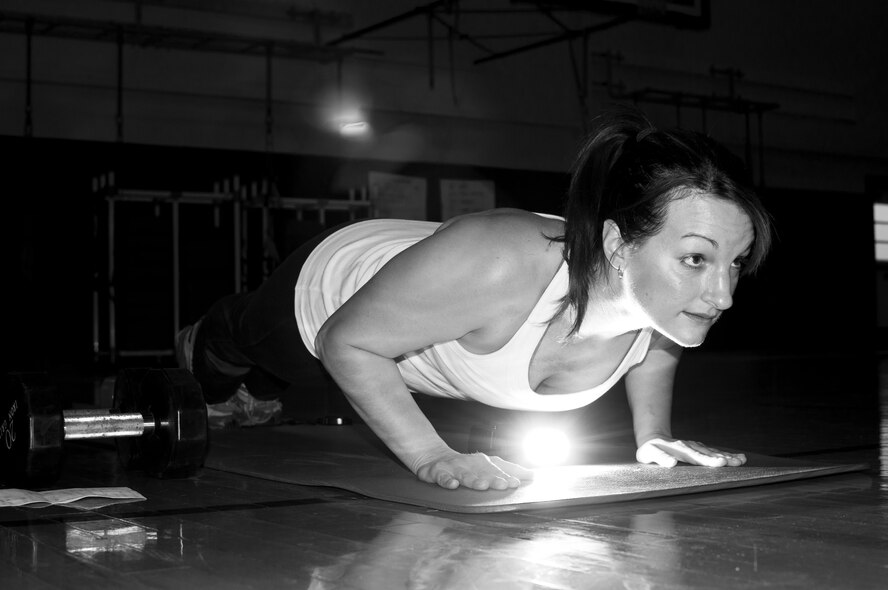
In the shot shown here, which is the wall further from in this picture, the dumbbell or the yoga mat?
the dumbbell

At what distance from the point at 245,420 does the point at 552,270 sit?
1.29m

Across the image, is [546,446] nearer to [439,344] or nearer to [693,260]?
[439,344]

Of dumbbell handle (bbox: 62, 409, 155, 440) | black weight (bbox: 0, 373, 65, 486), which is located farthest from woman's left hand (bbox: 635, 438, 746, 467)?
black weight (bbox: 0, 373, 65, 486)

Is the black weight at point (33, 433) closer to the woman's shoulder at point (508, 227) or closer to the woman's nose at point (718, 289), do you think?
the woman's shoulder at point (508, 227)

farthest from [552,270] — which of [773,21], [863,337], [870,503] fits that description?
[863,337]

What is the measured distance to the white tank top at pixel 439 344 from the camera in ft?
4.94

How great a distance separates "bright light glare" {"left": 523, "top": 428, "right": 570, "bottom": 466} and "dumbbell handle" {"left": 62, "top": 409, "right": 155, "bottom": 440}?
0.65 meters

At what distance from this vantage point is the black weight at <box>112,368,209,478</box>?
64.8 inches

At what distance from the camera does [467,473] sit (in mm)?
1415

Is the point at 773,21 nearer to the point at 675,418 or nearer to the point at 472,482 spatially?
the point at 675,418

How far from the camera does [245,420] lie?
2.52 meters

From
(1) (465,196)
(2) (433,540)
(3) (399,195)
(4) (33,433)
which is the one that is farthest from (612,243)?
(1) (465,196)

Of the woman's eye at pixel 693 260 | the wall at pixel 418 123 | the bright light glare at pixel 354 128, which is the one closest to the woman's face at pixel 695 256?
the woman's eye at pixel 693 260

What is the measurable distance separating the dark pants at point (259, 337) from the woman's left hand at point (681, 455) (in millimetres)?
633
